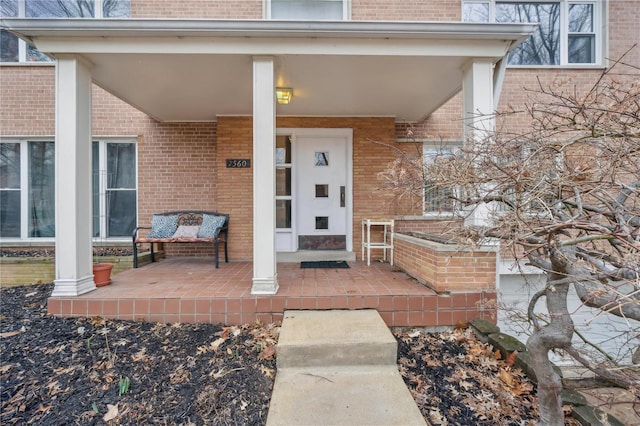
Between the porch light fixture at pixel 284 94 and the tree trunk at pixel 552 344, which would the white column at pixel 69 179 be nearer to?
the porch light fixture at pixel 284 94

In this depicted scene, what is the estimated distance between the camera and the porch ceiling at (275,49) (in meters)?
3.20

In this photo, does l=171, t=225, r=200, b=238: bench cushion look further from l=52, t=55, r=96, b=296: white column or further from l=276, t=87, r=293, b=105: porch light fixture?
l=276, t=87, r=293, b=105: porch light fixture

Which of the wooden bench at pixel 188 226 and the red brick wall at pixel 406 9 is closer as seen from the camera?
the wooden bench at pixel 188 226

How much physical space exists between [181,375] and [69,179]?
248cm

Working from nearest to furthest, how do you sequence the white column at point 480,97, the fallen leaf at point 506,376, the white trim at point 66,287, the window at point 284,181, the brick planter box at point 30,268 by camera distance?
the fallen leaf at point 506,376 < the white trim at point 66,287 < the white column at point 480,97 < the brick planter box at point 30,268 < the window at point 284,181

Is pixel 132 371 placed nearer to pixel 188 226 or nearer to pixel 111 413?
pixel 111 413

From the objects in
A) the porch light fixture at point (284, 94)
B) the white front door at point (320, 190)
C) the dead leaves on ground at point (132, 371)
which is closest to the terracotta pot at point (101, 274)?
the dead leaves on ground at point (132, 371)

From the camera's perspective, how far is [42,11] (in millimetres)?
5980

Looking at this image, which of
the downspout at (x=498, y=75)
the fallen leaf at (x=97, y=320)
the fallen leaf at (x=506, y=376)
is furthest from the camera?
the downspout at (x=498, y=75)

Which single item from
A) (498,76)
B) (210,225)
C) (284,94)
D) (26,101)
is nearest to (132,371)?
(210,225)

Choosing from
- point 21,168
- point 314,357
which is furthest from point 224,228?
point 21,168

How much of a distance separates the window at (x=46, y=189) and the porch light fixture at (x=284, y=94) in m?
3.40

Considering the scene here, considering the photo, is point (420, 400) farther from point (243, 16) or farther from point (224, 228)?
point (243, 16)

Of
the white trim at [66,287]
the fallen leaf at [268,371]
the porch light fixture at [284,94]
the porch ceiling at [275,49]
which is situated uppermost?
the porch ceiling at [275,49]
